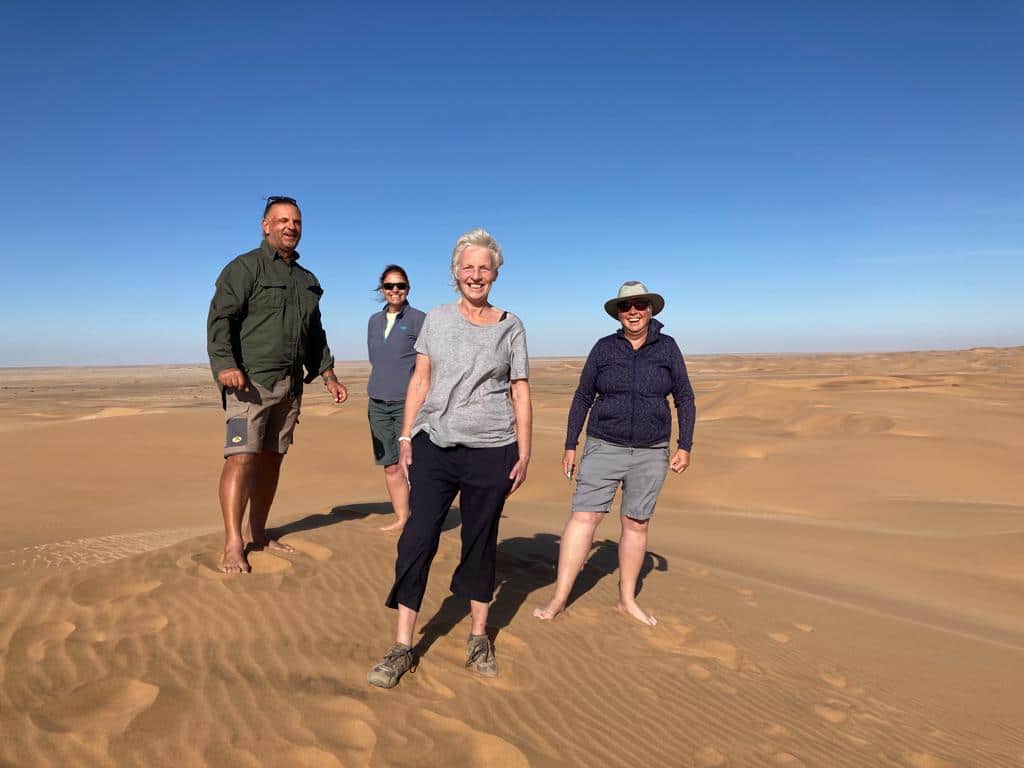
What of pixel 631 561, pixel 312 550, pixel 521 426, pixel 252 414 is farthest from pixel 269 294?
pixel 631 561

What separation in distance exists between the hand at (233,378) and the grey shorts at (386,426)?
1428mm

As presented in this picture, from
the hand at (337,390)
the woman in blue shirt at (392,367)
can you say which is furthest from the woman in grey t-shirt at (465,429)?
the woman in blue shirt at (392,367)

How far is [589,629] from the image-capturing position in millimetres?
3770

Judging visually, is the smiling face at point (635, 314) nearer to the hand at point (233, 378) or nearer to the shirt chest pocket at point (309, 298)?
the shirt chest pocket at point (309, 298)

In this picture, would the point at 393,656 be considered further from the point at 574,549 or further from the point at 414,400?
the point at 574,549

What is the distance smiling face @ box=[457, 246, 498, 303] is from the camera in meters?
2.91

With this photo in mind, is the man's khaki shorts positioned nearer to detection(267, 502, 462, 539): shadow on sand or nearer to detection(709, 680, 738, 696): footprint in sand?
detection(267, 502, 462, 539): shadow on sand

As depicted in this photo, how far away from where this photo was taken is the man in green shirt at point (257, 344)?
376 centimetres

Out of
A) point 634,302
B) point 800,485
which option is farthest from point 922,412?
point 634,302

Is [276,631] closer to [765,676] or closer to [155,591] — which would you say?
[155,591]

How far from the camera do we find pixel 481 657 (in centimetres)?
304

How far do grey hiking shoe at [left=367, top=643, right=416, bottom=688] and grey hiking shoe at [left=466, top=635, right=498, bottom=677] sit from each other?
28cm

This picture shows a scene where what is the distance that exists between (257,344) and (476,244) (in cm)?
173

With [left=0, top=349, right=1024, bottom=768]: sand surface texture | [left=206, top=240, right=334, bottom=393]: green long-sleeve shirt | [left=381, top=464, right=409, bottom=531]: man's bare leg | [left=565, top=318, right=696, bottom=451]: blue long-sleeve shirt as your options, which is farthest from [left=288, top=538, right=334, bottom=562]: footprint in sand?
[left=565, top=318, right=696, bottom=451]: blue long-sleeve shirt
